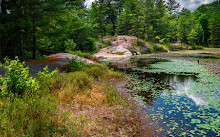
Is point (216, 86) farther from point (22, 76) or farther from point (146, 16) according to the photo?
point (146, 16)

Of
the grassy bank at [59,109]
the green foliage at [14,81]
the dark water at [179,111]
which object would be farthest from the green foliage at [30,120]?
the dark water at [179,111]

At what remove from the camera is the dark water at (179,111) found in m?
4.45

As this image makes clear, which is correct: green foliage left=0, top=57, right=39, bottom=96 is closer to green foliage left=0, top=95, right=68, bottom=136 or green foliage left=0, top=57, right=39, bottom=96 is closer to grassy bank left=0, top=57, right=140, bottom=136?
grassy bank left=0, top=57, right=140, bottom=136

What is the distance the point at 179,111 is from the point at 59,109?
469cm

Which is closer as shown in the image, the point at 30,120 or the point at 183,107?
the point at 30,120

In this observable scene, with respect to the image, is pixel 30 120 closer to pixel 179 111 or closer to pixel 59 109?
pixel 59 109

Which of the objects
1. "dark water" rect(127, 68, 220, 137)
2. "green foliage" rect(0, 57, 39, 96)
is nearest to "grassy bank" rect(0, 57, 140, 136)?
"green foliage" rect(0, 57, 39, 96)

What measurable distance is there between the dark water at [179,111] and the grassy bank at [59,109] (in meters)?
0.96

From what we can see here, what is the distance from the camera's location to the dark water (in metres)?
4.45

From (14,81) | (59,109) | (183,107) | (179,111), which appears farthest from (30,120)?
(183,107)

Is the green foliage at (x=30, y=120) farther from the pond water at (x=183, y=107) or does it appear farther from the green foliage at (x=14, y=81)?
the pond water at (x=183, y=107)

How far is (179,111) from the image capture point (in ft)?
18.7

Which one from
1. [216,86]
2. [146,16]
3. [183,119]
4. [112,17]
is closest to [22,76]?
[183,119]

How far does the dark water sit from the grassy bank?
3.15 ft
